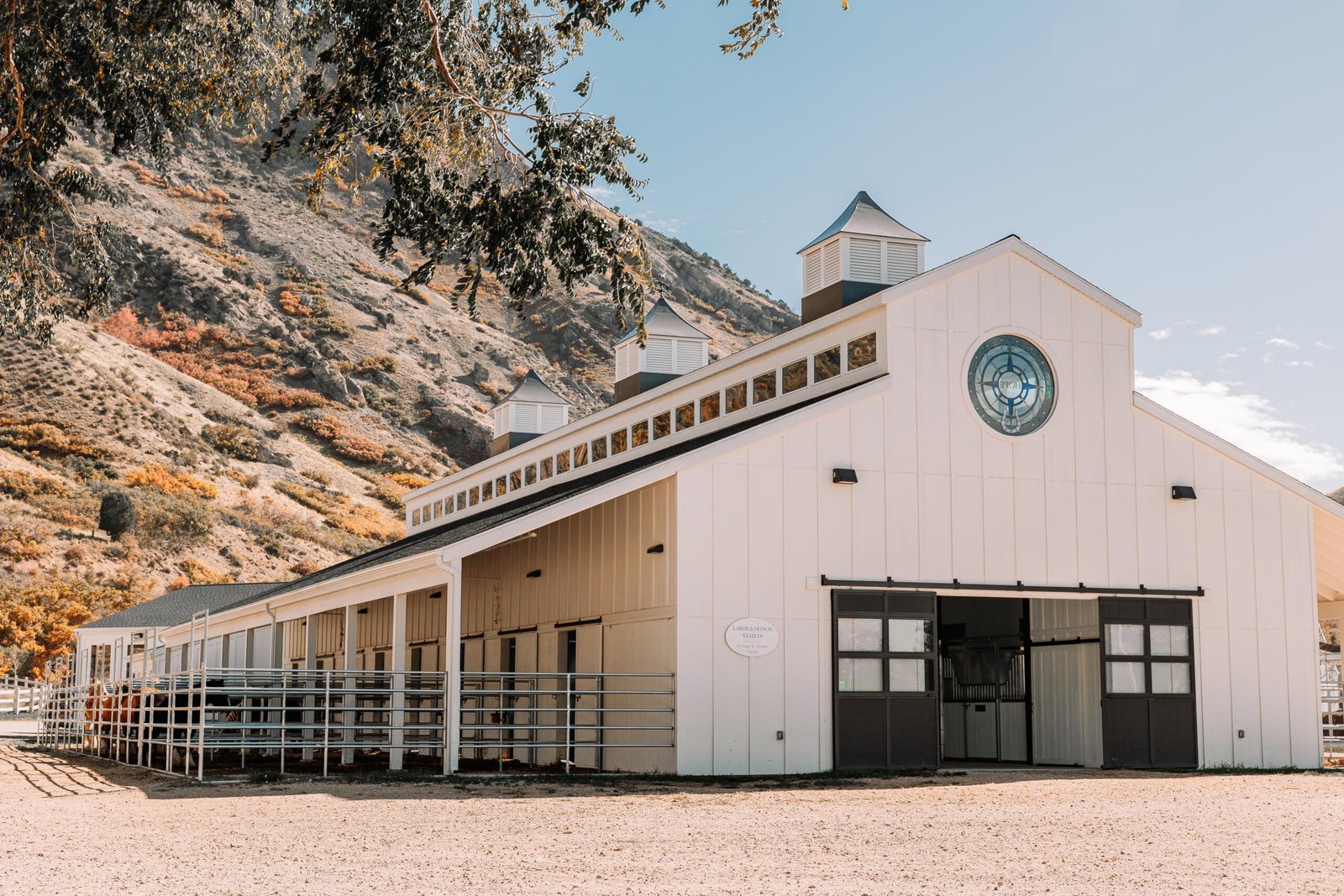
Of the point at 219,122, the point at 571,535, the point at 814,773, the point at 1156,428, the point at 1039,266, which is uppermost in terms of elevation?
the point at 219,122

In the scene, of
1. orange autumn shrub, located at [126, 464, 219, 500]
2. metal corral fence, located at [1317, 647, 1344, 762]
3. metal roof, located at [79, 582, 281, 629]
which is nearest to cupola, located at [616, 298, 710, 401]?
metal corral fence, located at [1317, 647, 1344, 762]

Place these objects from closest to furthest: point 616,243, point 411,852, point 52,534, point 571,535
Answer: point 411,852, point 616,243, point 571,535, point 52,534

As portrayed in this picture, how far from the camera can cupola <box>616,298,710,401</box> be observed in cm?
2836

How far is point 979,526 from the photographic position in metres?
19.5

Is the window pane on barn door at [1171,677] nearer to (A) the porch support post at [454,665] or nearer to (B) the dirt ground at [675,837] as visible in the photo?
(B) the dirt ground at [675,837]

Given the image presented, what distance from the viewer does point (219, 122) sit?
18.8m

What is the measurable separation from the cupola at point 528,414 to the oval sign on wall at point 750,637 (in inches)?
676

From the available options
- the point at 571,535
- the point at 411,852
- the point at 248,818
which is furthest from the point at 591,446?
the point at 411,852

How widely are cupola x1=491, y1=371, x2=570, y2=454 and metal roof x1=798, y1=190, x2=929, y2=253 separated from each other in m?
13.2

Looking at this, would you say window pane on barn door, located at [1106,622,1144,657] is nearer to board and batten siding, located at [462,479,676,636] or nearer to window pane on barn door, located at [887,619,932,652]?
window pane on barn door, located at [887,619,932,652]

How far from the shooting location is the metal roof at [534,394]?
3512 centimetres

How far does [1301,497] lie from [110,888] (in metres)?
17.5

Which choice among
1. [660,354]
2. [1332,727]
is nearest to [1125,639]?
[1332,727]

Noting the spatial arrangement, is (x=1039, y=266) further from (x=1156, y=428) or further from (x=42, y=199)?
(x=42, y=199)
